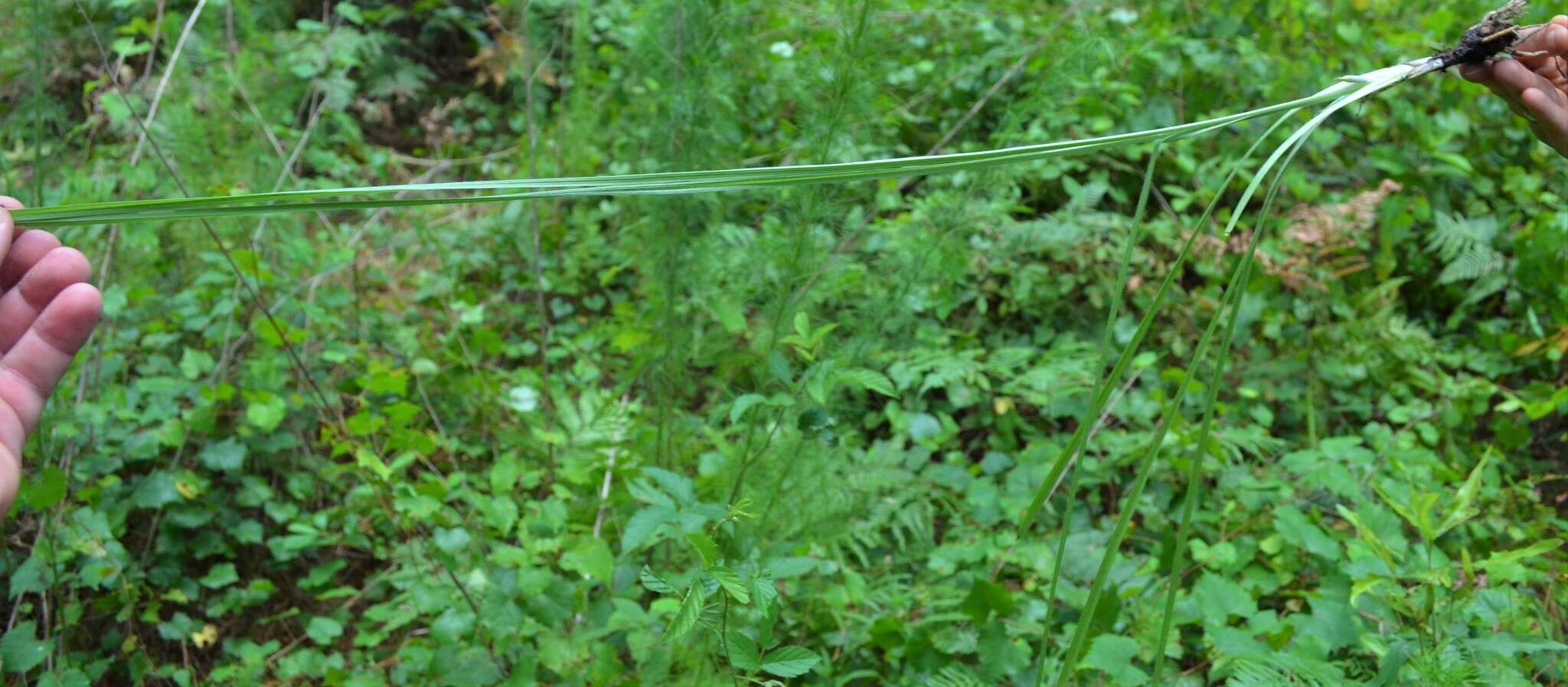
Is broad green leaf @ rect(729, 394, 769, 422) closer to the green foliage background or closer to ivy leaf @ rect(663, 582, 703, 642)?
the green foliage background

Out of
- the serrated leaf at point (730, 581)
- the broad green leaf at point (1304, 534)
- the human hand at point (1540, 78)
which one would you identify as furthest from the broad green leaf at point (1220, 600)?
the serrated leaf at point (730, 581)

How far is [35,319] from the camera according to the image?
133 cm

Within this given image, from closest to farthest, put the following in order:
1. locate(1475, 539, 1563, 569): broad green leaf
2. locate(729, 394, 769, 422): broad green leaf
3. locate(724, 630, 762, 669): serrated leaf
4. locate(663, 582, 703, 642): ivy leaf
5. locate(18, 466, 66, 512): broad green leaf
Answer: locate(663, 582, 703, 642): ivy leaf
locate(724, 630, 762, 669): serrated leaf
locate(729, 394, 769, 422): broad green leaf
locate(1475, 539, 1563, 569): broad green leaf
locate(18, 466, 66, 512): broad green leaf

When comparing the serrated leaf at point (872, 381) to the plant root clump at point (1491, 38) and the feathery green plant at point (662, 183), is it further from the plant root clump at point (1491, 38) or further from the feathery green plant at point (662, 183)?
the plant root clump at point (1491, 38)

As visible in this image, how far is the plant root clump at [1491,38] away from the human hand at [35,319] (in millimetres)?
1733

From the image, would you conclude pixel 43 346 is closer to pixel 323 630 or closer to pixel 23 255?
pixel 23 255

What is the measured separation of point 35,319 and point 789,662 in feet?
3.49

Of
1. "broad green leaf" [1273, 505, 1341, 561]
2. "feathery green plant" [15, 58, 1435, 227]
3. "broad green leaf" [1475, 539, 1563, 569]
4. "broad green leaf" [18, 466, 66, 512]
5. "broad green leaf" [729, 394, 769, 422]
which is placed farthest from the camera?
"broad green leaf" [1273, 505, 1341, 561]

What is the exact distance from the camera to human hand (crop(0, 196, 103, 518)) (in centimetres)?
131

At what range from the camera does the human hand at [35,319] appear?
1.31 metres

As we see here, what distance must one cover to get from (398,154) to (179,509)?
A: 6.62 ft

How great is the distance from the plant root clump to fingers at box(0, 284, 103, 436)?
1.74m

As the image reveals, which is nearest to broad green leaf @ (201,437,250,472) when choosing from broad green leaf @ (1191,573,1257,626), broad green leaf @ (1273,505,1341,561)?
broad green leaf @ (1191,573,1257,626)

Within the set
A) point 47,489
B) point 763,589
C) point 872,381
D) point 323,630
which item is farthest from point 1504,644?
point 47,489
